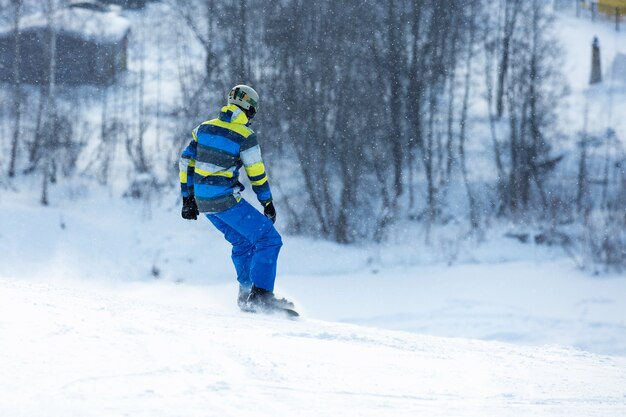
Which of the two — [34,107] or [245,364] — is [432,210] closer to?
[34,107]

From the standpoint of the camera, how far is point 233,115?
594 cm

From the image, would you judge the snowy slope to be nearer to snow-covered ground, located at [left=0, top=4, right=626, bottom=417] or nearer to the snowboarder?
snow-covered ground, located at [left=0, top=4, right=626, bottom=417]

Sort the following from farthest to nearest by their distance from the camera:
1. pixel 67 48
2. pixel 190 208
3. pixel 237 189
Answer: pixel 67 48 → pixel 190 208 → pixel 237 189

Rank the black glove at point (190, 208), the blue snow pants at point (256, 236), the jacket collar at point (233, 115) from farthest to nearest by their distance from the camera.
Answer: the black glove at point (190, 208), the blue snow pants at point (256, 236), the jacket collar at point (233, 115)

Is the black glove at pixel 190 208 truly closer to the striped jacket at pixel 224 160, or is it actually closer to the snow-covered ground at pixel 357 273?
the striped jacket at pixel 224 160

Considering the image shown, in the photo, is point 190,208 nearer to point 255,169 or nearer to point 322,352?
point 255,169

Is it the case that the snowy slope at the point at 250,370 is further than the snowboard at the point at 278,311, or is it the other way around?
the snowboard at the point at 278,311

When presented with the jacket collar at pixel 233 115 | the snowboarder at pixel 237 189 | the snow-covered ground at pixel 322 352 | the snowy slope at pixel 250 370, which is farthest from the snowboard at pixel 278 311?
the jacket collar at pixel 233 115

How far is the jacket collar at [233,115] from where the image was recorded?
5.93 metres

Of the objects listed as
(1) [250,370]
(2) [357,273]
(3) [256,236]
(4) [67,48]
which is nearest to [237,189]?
(3) [256,236]

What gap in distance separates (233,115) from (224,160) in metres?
0.34

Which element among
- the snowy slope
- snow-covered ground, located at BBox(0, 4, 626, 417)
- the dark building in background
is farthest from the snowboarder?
the dark building in background

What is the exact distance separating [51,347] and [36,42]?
17982mm

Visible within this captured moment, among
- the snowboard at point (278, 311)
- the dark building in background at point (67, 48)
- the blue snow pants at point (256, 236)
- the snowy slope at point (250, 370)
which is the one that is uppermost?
the dark building in background at point (67, 48)
